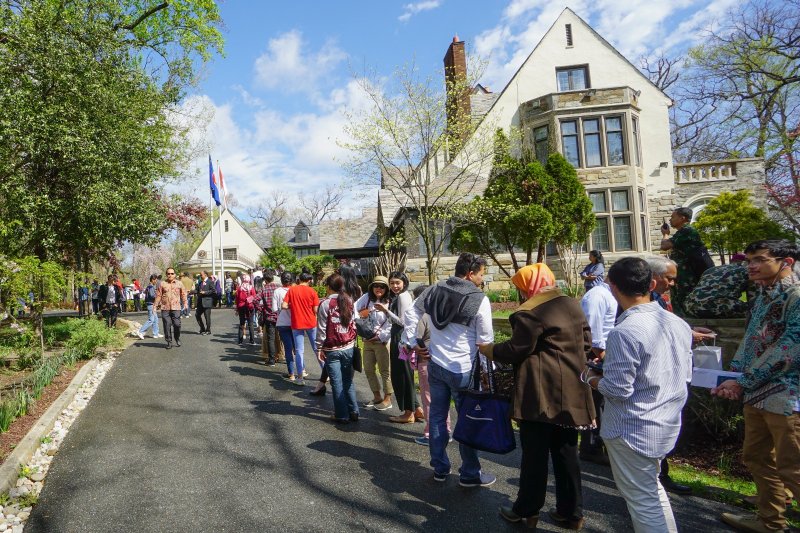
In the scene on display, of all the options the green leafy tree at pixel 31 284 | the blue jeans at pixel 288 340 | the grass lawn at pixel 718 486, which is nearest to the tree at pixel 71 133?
the green leafy tree at pixel 31 284

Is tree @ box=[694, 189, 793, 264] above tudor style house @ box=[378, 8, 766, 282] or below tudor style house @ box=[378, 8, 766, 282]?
below

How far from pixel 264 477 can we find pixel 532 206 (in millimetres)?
13448

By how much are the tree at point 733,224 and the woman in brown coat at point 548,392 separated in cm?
1688

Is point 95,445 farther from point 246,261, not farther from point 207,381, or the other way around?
point 246,261

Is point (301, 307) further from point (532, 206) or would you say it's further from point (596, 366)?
point (532, 206)

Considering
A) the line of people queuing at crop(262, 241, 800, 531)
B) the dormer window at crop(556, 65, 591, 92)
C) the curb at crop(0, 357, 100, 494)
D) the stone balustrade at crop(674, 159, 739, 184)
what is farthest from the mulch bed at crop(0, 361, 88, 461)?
the stone balustrade at crop(674, 159, 739, 184)

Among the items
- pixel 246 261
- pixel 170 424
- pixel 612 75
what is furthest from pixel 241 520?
pixel 246 261

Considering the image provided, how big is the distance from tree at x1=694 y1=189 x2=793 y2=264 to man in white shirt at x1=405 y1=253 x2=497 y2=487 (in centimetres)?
1652

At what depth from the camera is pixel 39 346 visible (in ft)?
37.7

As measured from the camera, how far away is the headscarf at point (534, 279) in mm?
3838

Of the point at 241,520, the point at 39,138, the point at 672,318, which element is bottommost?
the point at 241,520

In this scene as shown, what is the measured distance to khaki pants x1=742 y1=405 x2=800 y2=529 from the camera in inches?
134

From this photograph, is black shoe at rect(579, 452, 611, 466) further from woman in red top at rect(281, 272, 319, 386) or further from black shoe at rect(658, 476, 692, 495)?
woman in red top at rect(281, 272, 319, 386)

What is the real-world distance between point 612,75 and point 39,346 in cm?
2309
